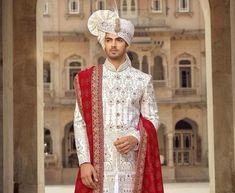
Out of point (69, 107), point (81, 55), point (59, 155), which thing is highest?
point (81, 55)

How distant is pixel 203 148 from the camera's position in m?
35.9

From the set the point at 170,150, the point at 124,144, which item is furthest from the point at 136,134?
the point at 170,150

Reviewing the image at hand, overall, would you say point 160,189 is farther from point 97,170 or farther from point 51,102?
point 51,102

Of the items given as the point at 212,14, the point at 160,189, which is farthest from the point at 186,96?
the point at 160,189

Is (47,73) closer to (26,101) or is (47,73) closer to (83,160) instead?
(26,101)

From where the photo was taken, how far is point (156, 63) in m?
37.8

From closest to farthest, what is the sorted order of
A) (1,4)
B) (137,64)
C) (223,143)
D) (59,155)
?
(1,4) < (223,143) < (59,155) < (137,64)

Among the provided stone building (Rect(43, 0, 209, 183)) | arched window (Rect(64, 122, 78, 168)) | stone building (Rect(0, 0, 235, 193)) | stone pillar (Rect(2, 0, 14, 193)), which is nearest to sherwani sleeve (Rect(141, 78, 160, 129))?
stone pillar (Rect(2, 0, 14, 193))

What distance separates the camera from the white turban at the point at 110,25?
418 centimetres

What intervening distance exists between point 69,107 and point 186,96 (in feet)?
19.5

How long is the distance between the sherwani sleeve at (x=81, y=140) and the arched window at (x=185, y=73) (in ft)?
109

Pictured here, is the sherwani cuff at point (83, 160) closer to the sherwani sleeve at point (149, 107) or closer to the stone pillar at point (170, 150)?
the sherwani sleeve at point (149, 107)

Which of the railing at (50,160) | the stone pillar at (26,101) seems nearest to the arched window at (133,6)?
the railing at (50,160)

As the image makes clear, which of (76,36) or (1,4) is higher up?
(76,36)
